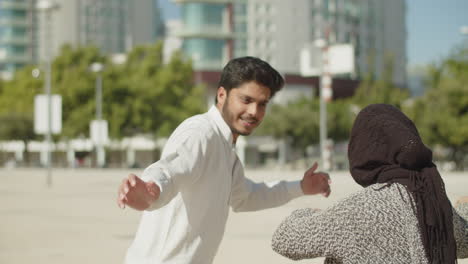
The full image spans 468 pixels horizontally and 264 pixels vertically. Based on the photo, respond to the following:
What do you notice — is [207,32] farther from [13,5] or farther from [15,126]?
[13,5]

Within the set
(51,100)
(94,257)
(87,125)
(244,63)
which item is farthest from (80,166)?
(244,63)

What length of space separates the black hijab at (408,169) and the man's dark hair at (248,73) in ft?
2.69

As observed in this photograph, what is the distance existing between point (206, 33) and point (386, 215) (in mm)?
85050

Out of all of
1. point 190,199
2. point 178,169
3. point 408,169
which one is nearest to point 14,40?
point 190,199

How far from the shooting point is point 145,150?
305 ft

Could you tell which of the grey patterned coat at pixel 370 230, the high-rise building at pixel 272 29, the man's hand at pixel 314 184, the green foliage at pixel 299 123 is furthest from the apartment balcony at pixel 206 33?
the grey patterned coat at pixel 370 230

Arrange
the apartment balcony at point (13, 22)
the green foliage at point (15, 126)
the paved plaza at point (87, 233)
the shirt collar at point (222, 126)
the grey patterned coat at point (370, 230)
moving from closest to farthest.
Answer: the grey patterned coat at point (370, 230)
the shirt collar at point (222, 126)
the paved plaza at point (87, 233)
the green foliage at point (15, 126)
the apartment balcony at point (13, 22)

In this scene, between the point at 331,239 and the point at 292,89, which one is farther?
the point at 292,89

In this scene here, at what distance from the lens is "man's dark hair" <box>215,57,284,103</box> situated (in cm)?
387

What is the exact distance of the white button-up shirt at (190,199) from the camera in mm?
3521

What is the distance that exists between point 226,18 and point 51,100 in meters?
58.3

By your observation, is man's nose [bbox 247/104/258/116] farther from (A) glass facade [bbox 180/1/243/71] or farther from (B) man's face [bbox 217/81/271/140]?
(A) glass facade [bbox 180/1/243/71]

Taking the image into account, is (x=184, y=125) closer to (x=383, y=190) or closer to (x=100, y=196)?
(x=383, y=190)

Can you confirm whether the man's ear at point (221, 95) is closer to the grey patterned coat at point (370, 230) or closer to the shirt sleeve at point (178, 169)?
the shirt sleeve at point (178, 169)
